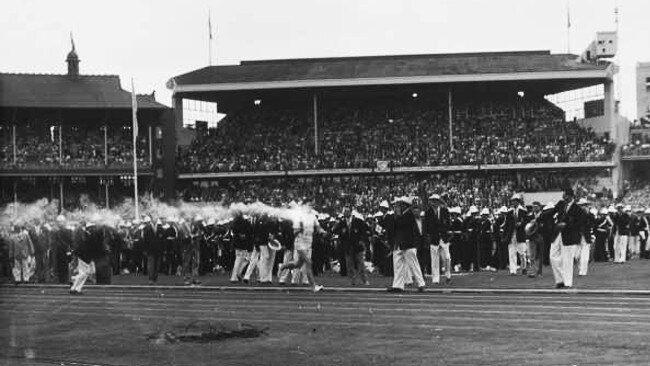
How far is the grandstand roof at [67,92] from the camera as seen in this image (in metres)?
59.5

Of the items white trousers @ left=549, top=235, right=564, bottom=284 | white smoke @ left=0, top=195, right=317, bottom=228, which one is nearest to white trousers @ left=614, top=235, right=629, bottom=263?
white smoke @ left=0, top=195, right=317, bottom=228

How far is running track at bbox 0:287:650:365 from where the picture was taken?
1199 cm

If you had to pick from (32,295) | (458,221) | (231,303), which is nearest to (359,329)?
(231,303)

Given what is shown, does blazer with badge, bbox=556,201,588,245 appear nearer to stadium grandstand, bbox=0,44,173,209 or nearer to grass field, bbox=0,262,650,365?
grass field, bbox=0,262,650,365

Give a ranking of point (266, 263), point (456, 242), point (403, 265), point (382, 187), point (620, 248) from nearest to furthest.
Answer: point (403, 265) < point (266, 263) < point (456, 242) < point (620, 248) < point (382, 187)

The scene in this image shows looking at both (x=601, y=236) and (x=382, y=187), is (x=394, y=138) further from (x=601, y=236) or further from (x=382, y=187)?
(x=601, y=236)

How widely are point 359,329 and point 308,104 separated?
50545 mm

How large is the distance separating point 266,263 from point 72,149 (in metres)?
35.3

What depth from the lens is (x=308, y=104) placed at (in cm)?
6456

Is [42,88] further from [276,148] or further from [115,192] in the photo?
[276,148]

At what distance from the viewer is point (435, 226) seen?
23500 mm

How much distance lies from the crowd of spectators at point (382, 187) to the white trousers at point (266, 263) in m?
27.7

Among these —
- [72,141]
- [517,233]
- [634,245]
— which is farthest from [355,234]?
[72,141]

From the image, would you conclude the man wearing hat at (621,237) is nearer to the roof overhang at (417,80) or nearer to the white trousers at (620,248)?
the white trousers at (620,248)
